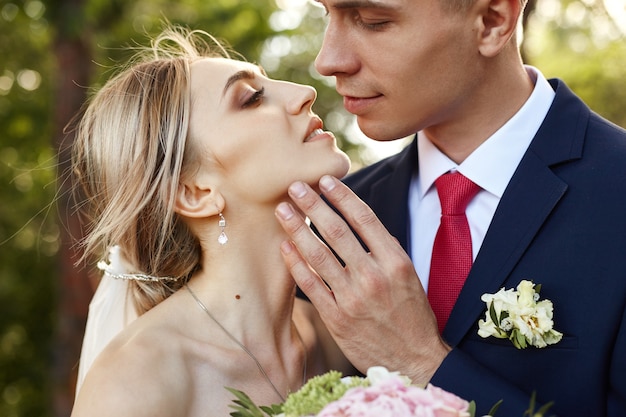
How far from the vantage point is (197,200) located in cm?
332

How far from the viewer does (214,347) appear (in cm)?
315

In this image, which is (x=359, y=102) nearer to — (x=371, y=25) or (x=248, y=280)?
(x=371, y=25)

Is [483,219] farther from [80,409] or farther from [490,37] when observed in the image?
[80,409]

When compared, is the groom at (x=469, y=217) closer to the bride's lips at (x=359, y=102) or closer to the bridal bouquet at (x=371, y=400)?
the bride's lips at (x=359, y=102)

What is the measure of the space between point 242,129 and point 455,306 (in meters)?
1.04

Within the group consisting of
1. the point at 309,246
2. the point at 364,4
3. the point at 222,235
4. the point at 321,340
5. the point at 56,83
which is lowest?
the point at 56,83

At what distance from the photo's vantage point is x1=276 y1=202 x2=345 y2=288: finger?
2.96m

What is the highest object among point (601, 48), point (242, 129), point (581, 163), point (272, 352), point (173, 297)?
point (242, 129)

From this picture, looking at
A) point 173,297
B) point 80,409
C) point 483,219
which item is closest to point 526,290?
point 483,219

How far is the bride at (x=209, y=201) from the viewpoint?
3.17m

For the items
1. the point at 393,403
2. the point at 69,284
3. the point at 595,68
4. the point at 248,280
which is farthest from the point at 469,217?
the point at 595,68

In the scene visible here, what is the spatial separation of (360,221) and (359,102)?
0.70 m

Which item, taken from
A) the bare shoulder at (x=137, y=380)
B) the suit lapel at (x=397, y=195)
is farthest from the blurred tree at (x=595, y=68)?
the bare shoulder at (x=137, y=380)

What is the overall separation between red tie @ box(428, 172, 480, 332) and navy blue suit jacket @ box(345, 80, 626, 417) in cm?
16
